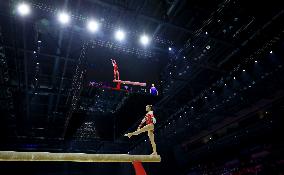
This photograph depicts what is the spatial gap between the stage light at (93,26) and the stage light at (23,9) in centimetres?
153

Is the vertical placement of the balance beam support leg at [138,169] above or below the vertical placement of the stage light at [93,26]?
below

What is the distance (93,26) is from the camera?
7012 mm

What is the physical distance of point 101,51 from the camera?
670cm

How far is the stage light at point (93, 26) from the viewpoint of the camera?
6.98 metres

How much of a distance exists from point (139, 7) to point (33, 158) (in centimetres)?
467

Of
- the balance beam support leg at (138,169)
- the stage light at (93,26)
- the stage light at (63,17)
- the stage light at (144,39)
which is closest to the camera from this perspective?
the balance beam support leg at (138,169)

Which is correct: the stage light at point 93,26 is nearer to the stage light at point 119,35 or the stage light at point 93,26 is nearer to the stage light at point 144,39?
the stage light at point 119,35

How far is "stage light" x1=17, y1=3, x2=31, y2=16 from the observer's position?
6.27 metres

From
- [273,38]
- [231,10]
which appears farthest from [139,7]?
[273,38]

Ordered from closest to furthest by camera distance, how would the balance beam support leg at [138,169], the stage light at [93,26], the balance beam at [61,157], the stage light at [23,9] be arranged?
the balance beam at [61,157] → the balance beam support leg at [138,169] → the stage light at [23,9] → the stage light at [93,26]

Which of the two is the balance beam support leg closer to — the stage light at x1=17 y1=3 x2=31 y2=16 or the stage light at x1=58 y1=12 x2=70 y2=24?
the stage light at x1=58 y1=12 x2=70 y2=24

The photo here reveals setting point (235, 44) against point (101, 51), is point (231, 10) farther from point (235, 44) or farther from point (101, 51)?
point (101, 51)

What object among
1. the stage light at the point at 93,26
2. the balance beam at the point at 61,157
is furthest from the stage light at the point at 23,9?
the balance beam at the point at 61,157

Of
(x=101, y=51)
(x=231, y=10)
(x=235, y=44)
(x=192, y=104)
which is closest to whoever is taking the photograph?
(x=101, y=51)
